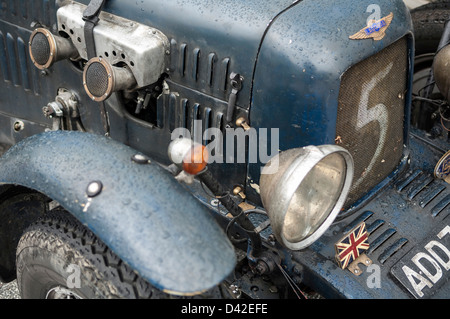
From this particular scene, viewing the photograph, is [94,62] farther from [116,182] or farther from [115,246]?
[115,246]

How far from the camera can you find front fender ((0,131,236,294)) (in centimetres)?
155

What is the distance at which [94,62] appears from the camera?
7.26 feet

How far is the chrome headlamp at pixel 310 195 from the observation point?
5.65ft

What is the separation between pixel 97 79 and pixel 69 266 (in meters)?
0.81

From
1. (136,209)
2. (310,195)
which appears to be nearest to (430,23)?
(310,195)

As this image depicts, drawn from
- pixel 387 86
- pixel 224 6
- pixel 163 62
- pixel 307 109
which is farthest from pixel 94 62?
pixel 387 86

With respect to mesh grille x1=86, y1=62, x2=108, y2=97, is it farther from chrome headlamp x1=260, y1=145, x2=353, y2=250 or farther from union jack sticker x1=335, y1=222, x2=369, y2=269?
union jack sticker x1=335, y1=222, x2=369, y2=269

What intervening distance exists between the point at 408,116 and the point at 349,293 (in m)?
0.95

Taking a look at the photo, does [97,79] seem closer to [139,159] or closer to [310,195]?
[139,159]

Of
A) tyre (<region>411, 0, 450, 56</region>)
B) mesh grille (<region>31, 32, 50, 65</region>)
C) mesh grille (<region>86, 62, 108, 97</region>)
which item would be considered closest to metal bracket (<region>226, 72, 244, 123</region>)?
mesh grille (<region>86, 62, 108, 97</region>)

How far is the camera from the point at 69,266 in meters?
1.80

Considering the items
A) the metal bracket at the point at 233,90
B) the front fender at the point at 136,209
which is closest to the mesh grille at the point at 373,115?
the metal bracket at the point at 233,90

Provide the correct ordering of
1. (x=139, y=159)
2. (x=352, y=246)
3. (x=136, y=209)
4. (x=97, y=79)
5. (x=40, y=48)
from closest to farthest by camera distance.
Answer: (x=136, y=209)
(x=139, y=159)
(x=352, y=246)
(x=97, y=79)
(x=40, y=48)

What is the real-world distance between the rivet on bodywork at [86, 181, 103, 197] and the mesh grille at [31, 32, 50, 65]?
96 centimetres
